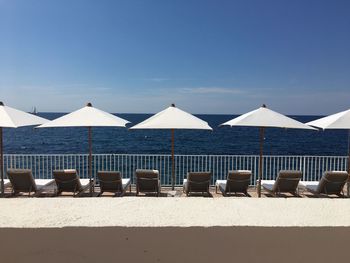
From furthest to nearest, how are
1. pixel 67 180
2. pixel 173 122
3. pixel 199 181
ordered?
pixel 173 122, pixel 199 181, pixel 67 180

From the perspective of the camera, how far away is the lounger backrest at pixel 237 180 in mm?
7250

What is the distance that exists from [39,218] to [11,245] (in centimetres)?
15

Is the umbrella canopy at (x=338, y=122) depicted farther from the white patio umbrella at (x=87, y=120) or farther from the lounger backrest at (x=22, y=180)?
the lounger backrest at (x=22, y=180)

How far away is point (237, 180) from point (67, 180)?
3.99 metres

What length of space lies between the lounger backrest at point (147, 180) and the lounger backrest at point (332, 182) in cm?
Result: 387

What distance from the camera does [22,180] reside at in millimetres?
6953

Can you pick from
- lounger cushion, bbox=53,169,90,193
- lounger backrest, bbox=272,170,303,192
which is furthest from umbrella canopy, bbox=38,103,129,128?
lounger backrest, bbox=272,170,303,192

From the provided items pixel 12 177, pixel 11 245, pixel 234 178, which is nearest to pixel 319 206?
pixel 11 245

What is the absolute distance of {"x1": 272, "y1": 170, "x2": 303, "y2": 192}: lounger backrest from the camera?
721cm

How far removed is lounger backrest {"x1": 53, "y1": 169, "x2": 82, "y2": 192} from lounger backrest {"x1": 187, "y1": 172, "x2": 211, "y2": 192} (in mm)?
2630

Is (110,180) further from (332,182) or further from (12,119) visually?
(332,182)

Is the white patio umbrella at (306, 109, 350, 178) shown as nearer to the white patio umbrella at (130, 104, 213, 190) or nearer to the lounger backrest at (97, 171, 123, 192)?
the white patio umbrella at (130, 104, 213, 190)

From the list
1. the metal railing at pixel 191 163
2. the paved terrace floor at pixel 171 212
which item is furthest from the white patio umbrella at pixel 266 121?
the paved terrace floor at pixel 171 212

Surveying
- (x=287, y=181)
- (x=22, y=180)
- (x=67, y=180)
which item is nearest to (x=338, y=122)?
(x=287, y=181)
